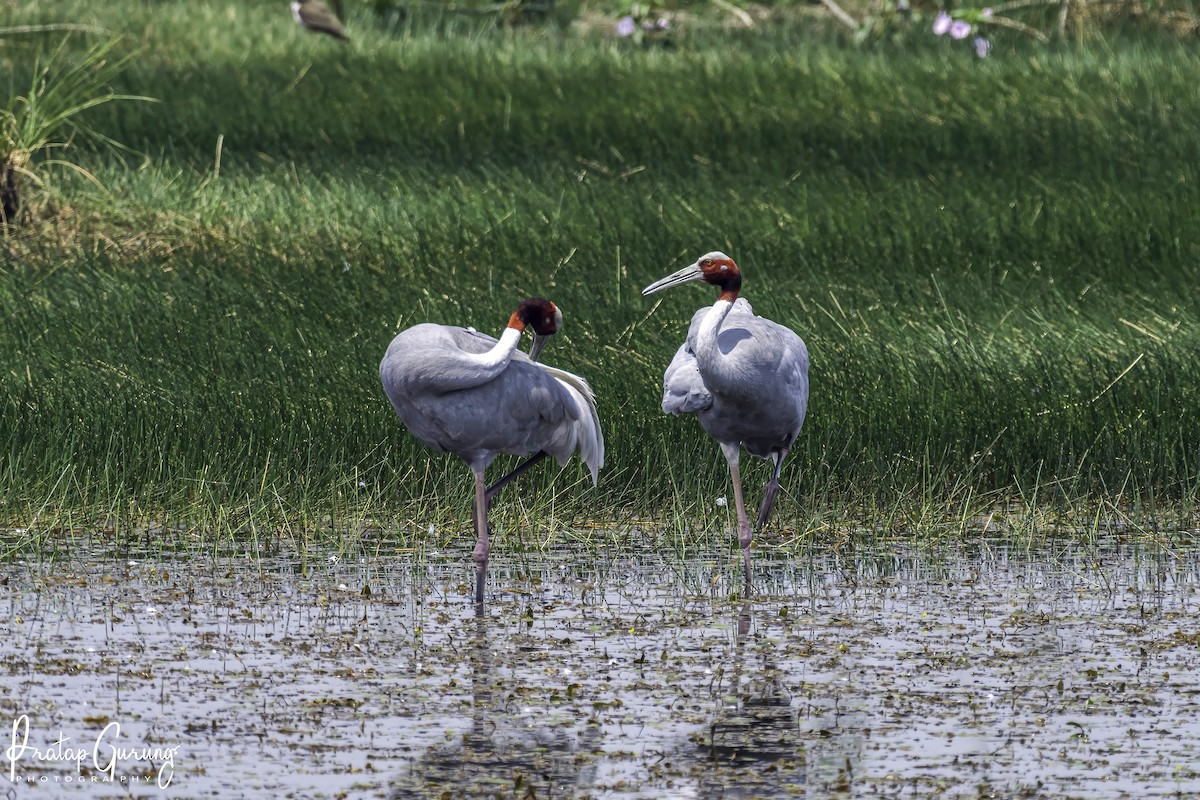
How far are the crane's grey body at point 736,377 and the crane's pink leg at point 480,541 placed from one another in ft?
2.54

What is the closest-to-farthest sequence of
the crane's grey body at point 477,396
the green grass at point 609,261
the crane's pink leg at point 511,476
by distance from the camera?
the crane's grey body at point 477,396 → the crane's pink leg at point 511,476 → the green grass at point 609,261

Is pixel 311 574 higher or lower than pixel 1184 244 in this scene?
lower

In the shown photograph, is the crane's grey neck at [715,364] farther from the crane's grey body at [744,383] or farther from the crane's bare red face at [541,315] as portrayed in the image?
the crane's bare red face at [541,315]

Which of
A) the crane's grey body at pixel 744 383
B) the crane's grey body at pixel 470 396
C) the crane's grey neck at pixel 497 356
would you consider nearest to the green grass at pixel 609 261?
the crane's grey body at pixel 744 383

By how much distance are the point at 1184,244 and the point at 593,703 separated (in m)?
8.49

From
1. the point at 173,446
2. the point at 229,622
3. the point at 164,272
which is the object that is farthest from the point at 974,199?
the point at 229,622

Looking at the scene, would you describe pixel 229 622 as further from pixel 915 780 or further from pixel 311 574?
pixel 915 780

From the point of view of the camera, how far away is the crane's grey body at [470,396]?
6.86m

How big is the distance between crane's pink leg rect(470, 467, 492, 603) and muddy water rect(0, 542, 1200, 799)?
0.11 m

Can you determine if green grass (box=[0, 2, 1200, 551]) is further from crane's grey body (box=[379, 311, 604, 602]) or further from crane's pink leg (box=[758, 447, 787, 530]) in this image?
crane's grey body (box=[379, 311, 604, 602])

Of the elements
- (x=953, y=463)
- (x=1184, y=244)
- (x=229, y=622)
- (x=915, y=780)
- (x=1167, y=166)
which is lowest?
(x=915, y=780)

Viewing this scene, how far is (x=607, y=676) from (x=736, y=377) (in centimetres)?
192

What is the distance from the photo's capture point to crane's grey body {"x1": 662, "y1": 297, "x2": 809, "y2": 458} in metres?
7.30

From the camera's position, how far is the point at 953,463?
853 centimetres
